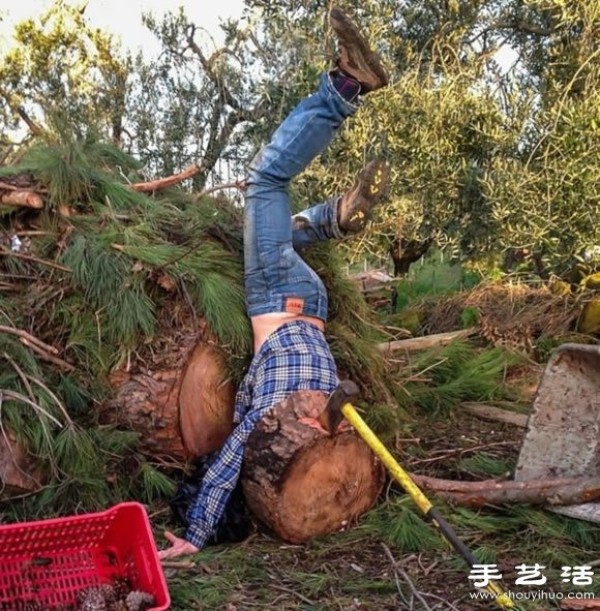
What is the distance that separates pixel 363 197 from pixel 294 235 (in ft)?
1.13

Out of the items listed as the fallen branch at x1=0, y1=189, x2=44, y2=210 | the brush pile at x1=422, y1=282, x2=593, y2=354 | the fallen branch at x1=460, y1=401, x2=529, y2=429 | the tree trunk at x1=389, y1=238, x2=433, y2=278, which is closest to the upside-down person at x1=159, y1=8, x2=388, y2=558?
the fallen branch at x1=0, y1=189, x2=44, y2=210

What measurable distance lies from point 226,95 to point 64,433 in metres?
3.35

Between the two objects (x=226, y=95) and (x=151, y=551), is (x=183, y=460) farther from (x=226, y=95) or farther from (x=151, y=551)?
(x=226, y=95)

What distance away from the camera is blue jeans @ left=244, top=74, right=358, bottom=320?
111 inches

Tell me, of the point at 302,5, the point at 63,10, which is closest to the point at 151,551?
the point at 302,5

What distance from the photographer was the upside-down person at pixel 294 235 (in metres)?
2.66

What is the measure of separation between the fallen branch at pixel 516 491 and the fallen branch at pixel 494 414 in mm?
1035

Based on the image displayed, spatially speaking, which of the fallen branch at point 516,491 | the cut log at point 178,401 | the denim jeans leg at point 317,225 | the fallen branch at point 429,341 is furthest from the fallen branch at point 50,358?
the fallen branch at point 429,341

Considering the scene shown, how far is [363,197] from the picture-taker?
280 centimetres

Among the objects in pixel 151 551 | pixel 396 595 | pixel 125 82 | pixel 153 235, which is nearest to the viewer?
pixel 151 551

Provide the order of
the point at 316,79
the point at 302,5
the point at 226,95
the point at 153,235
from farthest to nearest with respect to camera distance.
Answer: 1. the point at 226,95
2. the point at 302,5
3. the point at 316,79
4. the point at 153,235

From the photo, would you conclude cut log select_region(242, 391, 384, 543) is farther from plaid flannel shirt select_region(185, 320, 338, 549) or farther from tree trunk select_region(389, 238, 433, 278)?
tree trunk select_region(389, 238, 433, 278)

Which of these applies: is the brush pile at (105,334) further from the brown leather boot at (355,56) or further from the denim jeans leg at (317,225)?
the brown leather boot at (355,56)

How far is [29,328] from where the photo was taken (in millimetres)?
2777
